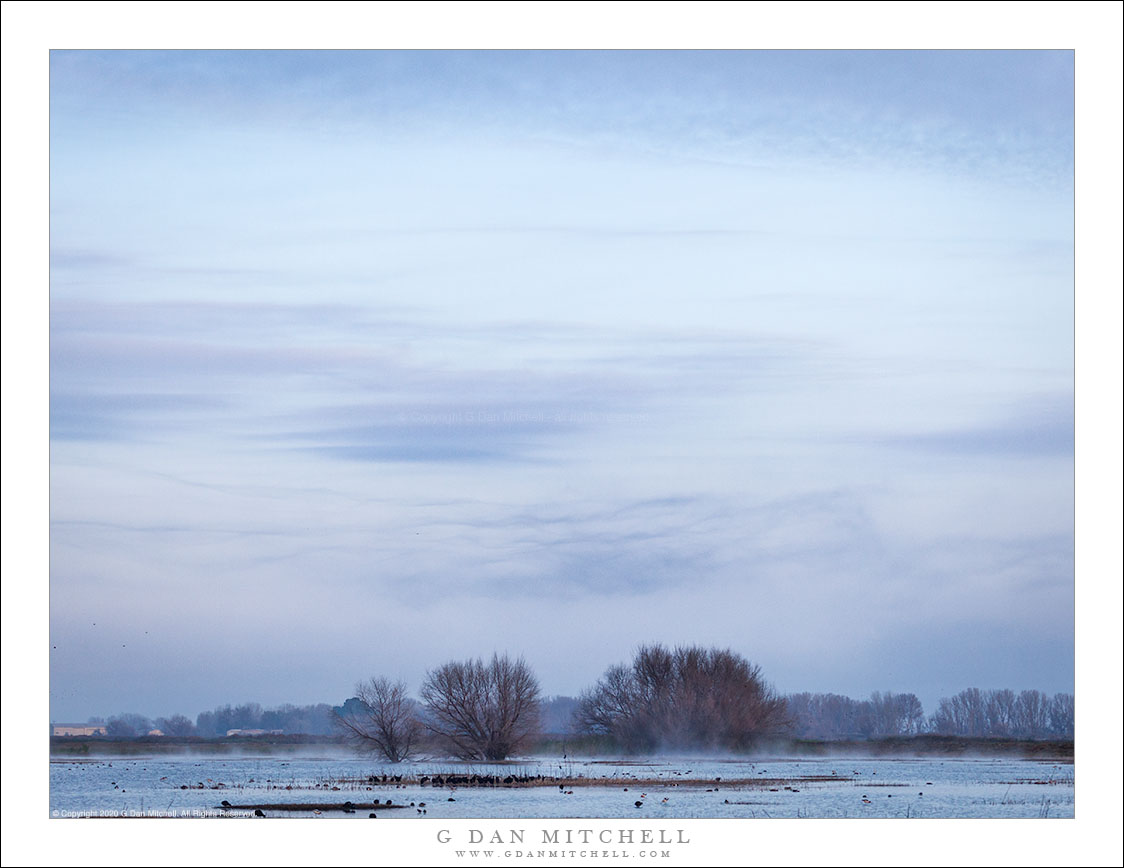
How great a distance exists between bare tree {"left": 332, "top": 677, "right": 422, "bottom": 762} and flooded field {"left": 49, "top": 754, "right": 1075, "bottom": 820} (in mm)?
932

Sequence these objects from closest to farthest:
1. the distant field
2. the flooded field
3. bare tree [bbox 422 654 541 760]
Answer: the flooded field → the distant field → bare tree [bbox 422 654 541 760]

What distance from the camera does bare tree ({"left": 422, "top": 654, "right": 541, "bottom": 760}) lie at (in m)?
30.1

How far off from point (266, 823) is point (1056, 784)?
12.2 m

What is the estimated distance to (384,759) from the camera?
94.7ft

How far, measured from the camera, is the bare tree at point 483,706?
30.1 metres

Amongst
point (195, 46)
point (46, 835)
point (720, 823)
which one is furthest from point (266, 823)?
point (195, 46)

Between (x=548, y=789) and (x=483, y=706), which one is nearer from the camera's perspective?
(x=548, y=789)

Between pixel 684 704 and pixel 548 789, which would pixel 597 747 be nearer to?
pixel 684 704

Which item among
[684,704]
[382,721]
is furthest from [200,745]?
[684,704]

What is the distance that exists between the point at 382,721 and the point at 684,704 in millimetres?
8209

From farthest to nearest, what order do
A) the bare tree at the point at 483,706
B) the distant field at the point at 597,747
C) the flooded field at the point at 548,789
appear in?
the bare tree at the point at 483,706
the distant field at the point at 597,747
the flooded field at the point at 548,789

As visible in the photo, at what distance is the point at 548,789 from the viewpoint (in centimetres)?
2250

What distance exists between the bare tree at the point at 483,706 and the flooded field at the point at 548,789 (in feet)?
5.21

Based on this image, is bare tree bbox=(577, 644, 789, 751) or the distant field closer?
the distant field
